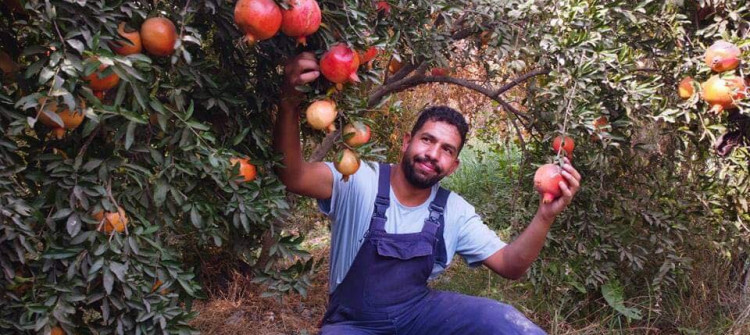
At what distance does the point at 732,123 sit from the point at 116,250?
2.04 meters

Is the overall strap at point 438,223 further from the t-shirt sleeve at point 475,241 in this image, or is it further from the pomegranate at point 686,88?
the pomegranate at point 686,88

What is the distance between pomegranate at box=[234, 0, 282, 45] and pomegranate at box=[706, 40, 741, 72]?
4.61 feet

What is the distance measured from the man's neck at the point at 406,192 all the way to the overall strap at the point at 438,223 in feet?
0.14

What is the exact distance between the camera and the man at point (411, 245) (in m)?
2.15

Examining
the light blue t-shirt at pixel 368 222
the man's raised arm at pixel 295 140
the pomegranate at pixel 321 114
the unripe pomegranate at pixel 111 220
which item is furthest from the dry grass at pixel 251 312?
the unripe pomegranate at pixel 111 220

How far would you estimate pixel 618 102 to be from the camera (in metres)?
2.14

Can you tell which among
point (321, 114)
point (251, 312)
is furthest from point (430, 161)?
point (251, 312)

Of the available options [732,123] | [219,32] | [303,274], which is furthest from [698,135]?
[219,32]

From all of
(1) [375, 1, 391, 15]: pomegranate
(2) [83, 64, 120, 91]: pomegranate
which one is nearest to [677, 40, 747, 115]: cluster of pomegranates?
(1) [375, 1, 391, 15]: pomegranate

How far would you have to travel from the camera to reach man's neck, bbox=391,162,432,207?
2297 mm

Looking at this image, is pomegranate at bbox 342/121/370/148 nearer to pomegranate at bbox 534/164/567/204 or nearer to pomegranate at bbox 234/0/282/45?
pomegranate at bbox 234/0/282/45

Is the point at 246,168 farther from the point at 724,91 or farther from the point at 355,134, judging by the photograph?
the point at 724,91

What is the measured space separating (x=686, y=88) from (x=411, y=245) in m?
1.05

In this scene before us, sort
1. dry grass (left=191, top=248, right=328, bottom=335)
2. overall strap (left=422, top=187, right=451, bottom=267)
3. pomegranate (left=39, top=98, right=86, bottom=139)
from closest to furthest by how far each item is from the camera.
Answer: pomegranate (left=39, top=98, right=86, bottom=139) → overall strap (left=422, top=187, right=451, bottom=267) → dry grass (left=191, top=248, right=328, bottom=335)
